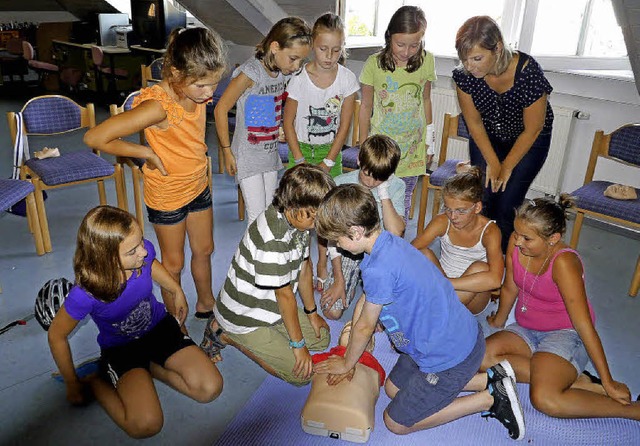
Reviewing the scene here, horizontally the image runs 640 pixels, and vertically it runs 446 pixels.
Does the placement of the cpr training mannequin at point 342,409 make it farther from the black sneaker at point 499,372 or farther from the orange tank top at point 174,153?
the orange tank top at point 174,153

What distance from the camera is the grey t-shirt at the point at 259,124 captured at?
252cm

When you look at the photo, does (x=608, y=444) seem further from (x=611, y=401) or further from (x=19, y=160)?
(x=19, y=160)

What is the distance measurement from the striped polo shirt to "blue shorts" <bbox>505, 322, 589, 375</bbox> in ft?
3.28

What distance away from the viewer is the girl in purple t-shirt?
1759mm

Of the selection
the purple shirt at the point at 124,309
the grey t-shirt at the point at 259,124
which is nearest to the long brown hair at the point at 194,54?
the grey t-shirt at the point at 259,124

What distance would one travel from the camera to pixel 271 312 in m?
2.07

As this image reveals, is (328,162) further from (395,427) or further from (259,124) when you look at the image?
(395,427)

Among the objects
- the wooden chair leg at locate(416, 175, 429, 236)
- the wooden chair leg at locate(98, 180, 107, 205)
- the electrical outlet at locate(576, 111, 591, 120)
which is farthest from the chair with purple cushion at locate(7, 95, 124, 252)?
the electrical outlet at locate(576, 111, 591, 120)

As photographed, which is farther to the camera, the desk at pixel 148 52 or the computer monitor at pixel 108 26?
the computer monitor at pixel 108 26

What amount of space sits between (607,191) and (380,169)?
163 cm

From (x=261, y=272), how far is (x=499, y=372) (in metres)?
0.97

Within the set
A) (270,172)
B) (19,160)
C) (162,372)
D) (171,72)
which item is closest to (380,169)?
(270,172)

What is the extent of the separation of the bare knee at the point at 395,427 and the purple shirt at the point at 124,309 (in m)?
0.96

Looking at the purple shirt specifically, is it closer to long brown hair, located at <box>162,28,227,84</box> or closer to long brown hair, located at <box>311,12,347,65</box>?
long brown hair, located at <box>162,28,227,84</box>
